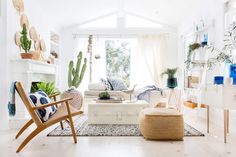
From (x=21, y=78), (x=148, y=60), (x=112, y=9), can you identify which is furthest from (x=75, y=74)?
(x=21, y=78)

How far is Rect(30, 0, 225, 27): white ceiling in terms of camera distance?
20.6 ft

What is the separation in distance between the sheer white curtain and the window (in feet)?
1.00

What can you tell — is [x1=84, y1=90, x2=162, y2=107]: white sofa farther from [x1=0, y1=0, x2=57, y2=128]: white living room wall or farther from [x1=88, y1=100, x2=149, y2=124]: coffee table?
[x1=0, y1=0, x2=57, y2=128]: white living room wall

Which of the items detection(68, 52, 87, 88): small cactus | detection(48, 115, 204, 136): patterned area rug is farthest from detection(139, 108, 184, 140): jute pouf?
detection(68, 52, 87, 88): small cactus

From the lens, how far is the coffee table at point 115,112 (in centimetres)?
455

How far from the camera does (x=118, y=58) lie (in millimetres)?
8133

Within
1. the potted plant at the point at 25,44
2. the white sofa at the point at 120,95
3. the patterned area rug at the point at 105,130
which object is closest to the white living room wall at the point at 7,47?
the potted plant at the point at 25,44

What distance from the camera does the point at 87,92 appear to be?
6332 mm

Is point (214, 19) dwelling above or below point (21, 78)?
above

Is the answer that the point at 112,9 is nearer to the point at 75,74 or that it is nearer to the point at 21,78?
the point at 75,74

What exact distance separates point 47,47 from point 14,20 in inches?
78.3

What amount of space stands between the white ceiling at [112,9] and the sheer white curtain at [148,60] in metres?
0.65

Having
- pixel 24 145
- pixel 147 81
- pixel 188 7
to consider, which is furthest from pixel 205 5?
pixel 24 145

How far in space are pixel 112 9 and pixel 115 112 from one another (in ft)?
12.2
